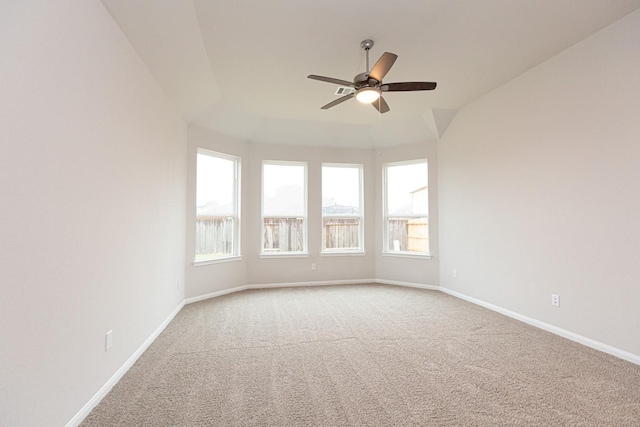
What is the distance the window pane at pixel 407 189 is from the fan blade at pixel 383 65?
2979mm

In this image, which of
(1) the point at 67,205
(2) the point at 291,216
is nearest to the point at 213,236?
(2) the point at 291,216

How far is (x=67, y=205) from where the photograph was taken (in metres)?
1.69

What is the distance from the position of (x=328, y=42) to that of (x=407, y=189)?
3248mm

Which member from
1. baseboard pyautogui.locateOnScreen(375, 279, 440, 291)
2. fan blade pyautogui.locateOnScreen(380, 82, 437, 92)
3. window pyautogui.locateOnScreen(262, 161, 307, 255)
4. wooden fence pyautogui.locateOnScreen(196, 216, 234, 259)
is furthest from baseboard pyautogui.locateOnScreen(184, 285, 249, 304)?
fan blade pyautogui.locateOnScreen(380, 82, 437, 92)

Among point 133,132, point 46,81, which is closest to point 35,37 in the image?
point 46,81

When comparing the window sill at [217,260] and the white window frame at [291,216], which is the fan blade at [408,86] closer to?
the white window frame at [291,216]

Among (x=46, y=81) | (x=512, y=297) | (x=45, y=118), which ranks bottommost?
(x=512, y=297)

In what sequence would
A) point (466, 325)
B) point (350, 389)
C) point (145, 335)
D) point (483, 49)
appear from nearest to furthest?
point (350, 389) → point (145, 335) → point (483, 49) → point (466, 325)

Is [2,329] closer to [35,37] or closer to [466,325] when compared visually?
[35,37]

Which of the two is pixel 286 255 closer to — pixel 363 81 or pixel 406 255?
pixel 406 255

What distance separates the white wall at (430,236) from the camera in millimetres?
5156

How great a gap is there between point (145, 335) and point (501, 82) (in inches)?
185

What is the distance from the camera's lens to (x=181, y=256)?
3986 mm

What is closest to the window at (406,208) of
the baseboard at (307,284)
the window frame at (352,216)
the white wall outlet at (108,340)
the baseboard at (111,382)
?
the window frame at (352,216)
